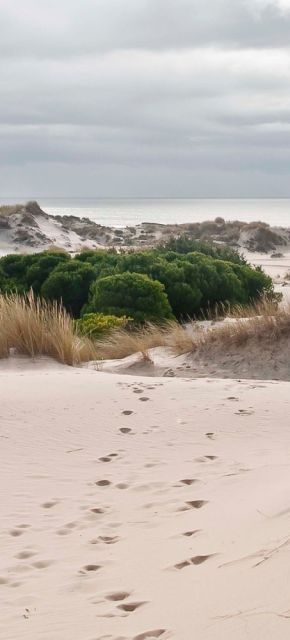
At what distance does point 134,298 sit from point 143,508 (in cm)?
900

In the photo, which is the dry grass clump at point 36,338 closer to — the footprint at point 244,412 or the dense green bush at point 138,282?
the footprint at point 244,412

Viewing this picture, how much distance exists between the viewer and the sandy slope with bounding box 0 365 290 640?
9.75 feet

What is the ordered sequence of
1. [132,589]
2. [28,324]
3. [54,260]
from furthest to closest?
1. [54,260]
2. [28,324]
3. [132,589]

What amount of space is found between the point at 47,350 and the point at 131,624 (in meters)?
6.93

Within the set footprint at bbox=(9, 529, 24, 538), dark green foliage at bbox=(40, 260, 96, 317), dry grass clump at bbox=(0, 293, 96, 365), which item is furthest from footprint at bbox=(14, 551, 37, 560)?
dark green foliage at bbox=(40, 260, 96, 317)

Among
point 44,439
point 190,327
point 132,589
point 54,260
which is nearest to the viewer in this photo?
point 132,589

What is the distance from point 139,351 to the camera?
10.7 m

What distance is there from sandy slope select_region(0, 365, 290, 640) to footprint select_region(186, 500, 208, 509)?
0.07ft

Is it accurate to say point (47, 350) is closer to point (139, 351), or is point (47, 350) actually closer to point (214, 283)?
point (139, 351)

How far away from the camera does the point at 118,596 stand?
10.9ft

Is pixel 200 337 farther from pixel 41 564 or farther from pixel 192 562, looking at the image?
pixel 192 562

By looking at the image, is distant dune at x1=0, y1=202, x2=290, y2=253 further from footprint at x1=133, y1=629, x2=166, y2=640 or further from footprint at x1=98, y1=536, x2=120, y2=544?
footprint at x1=133, y1=629, x2=166, y2=640

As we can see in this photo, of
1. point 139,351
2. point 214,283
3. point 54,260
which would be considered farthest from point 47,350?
point 54,260

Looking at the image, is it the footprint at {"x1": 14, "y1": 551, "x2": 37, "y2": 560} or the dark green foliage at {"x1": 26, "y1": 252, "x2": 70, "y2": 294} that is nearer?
the footprint at {"x1": 14, "y1": 551, "x2": 37, "y2": 560}
